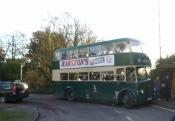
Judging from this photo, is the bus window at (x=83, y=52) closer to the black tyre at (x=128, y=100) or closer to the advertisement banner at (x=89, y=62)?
the advertisement banner at (x=89, y=62)

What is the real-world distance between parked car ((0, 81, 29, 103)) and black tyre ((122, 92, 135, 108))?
839 cm

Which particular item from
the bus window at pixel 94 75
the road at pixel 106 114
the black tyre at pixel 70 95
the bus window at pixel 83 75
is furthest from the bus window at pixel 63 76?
the road at pixel 106 114

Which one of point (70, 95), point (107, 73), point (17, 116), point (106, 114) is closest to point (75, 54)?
point (70, 95)

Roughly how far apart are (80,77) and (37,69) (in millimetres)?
19259

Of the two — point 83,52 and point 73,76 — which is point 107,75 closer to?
point 83,52

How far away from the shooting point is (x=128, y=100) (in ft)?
77.5

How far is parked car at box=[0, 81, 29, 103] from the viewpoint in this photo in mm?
28547

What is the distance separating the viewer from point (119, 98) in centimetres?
2436

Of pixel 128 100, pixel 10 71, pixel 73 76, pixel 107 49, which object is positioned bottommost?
pixel 128 100

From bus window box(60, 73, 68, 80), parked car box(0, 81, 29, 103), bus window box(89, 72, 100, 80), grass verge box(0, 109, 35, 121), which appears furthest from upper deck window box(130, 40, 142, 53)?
parked car box(0, 81, 29, 103)

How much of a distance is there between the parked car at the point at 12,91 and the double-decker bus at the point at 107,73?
309cm

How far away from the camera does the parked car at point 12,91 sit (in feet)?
93.7

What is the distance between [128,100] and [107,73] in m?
2.73

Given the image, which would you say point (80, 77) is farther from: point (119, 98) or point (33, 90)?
point (33, 90)
